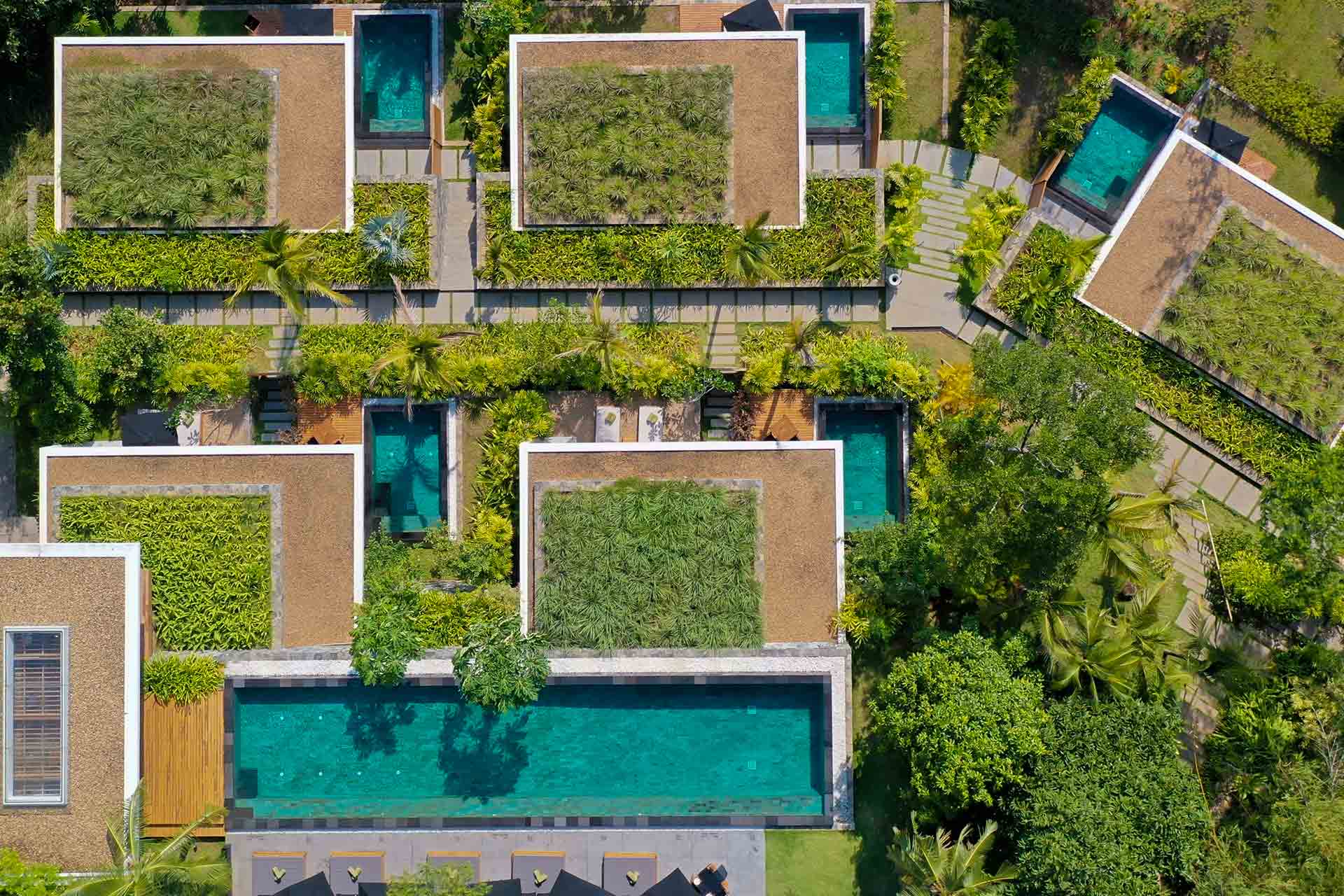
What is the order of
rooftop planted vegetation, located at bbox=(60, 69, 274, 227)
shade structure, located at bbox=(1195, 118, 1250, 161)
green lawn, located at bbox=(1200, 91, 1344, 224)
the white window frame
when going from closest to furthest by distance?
the white window frame, rooftop planted vegetation, located at bbox=(60, 69, 274, 227), shade structure, located at bbox=(1195, 118, 1250, 161), green lawn, located at bbox=(1200, 91, 1344, 224)

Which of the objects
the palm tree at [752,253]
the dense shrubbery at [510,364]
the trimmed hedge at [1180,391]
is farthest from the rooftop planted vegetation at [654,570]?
the trimmed hedge at [1180,391]

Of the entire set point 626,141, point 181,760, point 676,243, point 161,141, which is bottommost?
point 181,760

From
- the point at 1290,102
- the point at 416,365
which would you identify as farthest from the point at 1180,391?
the point at 416,365

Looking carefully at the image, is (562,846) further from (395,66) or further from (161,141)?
(395,66)

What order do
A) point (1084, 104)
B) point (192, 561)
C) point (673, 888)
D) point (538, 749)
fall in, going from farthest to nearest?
point (1084, 104) → point (538, 749) → point (192, 561) → point (673, 888)

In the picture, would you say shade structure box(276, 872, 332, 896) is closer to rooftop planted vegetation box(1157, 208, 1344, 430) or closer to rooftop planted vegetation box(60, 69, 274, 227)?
rooftop planted vegetation box(60, 69, 274, 227)

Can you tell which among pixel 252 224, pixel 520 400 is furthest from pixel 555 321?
pixel 252 224

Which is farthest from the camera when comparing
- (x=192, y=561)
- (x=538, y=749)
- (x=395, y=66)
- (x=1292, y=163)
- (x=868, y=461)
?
(x=395, y=66)

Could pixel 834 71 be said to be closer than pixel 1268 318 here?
No

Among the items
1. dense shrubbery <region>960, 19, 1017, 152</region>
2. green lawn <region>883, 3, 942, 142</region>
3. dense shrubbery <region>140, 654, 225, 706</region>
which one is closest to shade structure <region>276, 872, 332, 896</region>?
dense shrubbery <region>140, 654, 225, 706</region>
